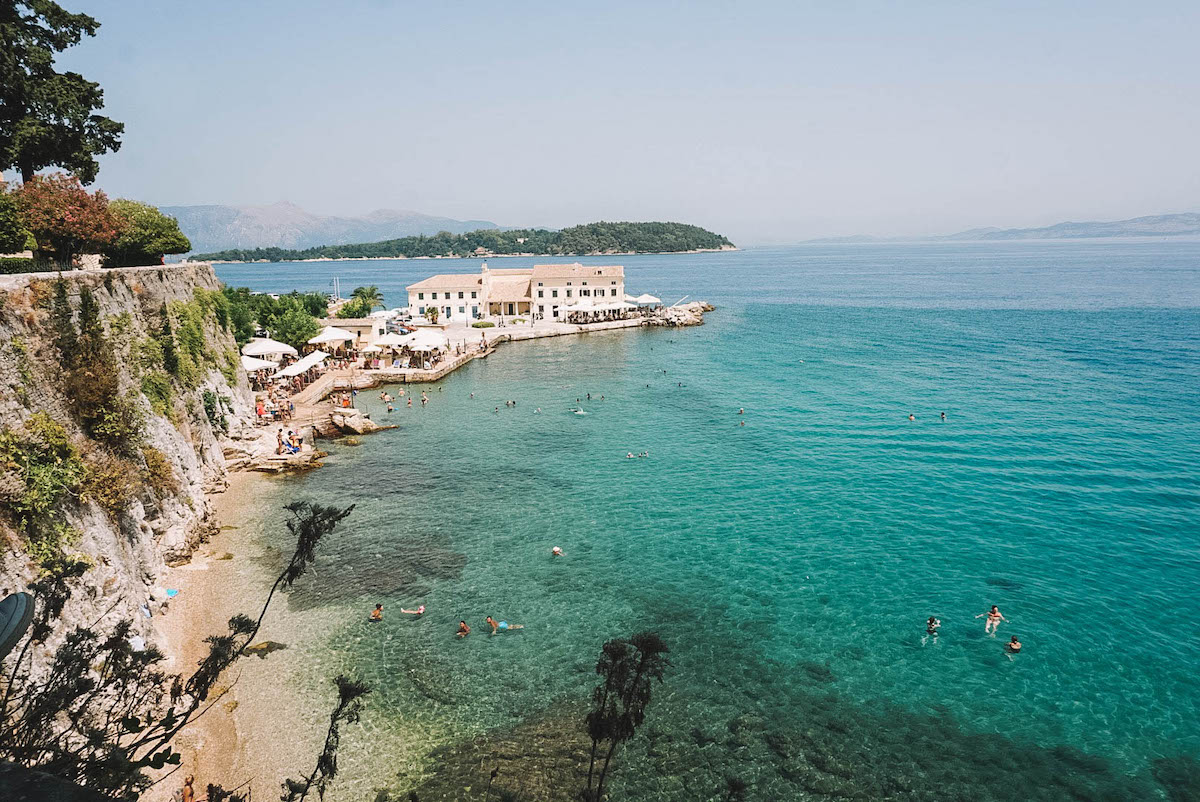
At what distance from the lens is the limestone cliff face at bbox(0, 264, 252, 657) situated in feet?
49.1

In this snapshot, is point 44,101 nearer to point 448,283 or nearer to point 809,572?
point 809,572

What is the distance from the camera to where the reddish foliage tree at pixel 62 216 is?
23250 mm

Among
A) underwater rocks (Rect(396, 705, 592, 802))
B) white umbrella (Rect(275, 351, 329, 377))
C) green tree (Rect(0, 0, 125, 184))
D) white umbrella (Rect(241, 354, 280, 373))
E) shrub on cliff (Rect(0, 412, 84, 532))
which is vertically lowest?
underwater rocks (Rect(396, 705, 592, 802))

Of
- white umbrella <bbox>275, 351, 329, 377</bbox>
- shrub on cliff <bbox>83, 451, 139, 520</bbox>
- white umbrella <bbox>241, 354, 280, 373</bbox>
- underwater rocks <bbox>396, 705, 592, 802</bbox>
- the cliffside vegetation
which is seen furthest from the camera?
white umbrella <bbox>275, 351, 329, 377</bbox>

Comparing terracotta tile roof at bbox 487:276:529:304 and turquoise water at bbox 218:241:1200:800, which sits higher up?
terracotta tile roof at bbox 487:276:529:304

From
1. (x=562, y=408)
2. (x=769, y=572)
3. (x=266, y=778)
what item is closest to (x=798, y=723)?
(x=769, y=572)

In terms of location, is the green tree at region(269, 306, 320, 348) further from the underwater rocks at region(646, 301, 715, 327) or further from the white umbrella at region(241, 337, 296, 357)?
the underwater rocks at region(646, 301, 715, 327)

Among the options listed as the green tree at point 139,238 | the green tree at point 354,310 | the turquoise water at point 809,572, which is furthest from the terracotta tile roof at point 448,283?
the green tree at point 139,238

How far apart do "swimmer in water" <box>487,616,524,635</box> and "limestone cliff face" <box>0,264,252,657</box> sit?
8.82 metres

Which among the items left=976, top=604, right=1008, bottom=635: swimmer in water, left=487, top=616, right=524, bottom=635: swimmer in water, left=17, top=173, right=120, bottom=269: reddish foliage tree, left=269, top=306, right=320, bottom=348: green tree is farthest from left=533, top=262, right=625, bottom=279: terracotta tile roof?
left=976, top=604, right=1008, bottom=635: swimmer in water

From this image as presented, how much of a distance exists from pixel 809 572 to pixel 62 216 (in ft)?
97.4

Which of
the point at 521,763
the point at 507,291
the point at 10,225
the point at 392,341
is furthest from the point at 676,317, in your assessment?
the point at 521,763

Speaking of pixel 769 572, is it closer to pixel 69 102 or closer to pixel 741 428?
pixel 741 428

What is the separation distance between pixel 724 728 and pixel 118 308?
24470 mm
